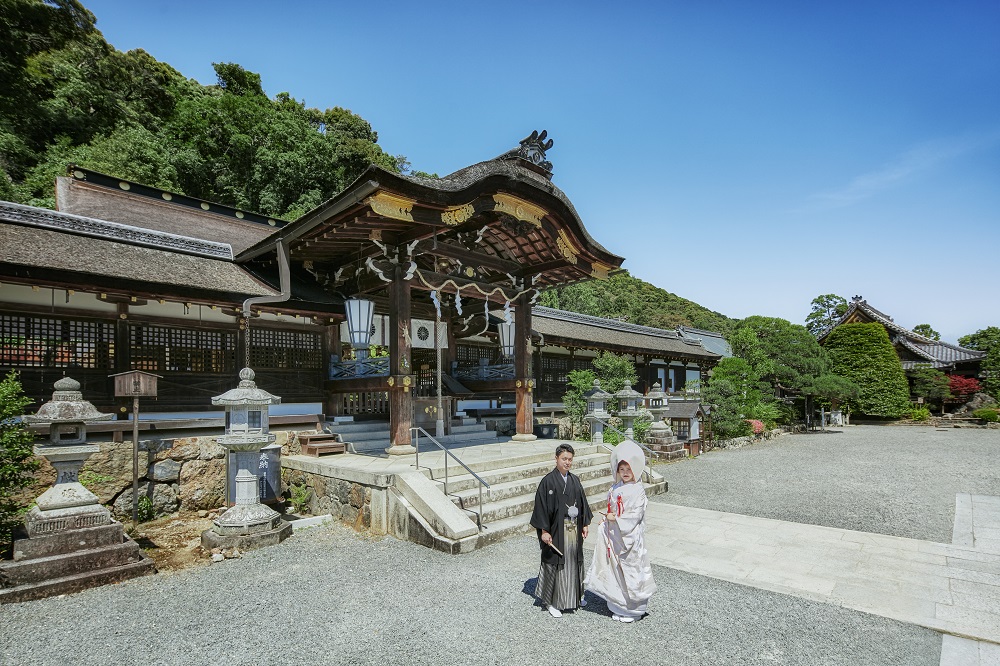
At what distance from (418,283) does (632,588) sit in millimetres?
7465

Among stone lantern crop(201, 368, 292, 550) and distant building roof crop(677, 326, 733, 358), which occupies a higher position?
distant building roof crop(677, 326, 733, 358)

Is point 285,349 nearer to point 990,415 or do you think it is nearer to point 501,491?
point 501,491

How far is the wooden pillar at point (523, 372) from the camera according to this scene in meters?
12.8

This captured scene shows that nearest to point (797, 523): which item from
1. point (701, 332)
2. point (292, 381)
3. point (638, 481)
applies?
point (638, 481)

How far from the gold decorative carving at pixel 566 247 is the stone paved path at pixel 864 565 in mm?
6067

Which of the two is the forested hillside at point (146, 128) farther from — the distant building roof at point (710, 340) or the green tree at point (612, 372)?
the distant building roof at point (710, 340)

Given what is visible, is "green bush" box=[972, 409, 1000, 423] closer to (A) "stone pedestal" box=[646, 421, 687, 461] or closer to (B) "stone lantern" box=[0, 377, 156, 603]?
(A) "stone pedestal" box=[646, 421, 687, 461]

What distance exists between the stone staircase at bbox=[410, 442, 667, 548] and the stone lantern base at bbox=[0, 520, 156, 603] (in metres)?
3.96

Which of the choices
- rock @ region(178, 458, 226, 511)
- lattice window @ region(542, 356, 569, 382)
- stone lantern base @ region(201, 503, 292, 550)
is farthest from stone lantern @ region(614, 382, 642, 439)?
rock @ region(178, 458, 226, 511)

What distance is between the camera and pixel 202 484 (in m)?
9.37

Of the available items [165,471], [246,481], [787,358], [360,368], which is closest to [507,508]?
[246,481]

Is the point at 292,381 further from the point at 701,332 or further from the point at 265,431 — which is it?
the point at 701,332

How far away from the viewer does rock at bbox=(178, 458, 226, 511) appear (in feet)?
→ 30.1

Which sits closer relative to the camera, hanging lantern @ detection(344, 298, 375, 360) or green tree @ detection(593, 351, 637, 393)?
hanging lantern @ detection(344, 298, 375, 360)
